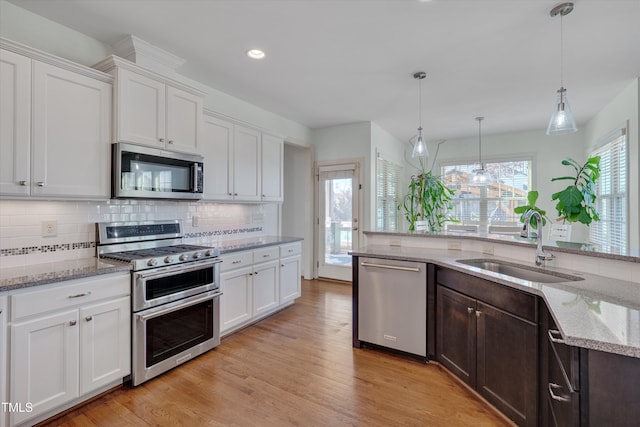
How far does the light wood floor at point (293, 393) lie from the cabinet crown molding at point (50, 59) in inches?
88.6

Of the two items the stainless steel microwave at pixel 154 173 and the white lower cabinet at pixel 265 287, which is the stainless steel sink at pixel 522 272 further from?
the stainless steel microwave at pixel 154 173

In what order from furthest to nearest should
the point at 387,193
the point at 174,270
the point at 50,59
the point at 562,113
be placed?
the point at 387,193
the point at 174,270
the point at 562,113
the point at 50,59

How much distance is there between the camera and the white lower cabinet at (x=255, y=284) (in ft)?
9.86

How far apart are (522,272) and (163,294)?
2705 mm

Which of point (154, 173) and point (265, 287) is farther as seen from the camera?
point (265, 287)

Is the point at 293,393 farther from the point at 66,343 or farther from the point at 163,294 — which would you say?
the point at 66,343

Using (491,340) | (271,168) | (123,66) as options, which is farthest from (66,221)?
(491,340)

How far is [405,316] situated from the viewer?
2.62 meters

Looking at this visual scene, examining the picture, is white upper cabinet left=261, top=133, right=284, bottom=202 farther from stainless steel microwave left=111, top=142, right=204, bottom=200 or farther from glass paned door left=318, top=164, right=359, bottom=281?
glass paned door left=318, top=164, right=359, bottom=281

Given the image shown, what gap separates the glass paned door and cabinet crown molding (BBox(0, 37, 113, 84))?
11.7 ft

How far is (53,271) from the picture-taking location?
6.24 ft

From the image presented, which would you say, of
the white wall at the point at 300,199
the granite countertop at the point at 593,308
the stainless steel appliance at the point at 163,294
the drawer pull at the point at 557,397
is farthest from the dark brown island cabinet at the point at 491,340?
the white wall at the point at 300,199

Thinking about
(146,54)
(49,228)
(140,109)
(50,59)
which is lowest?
(49,228)

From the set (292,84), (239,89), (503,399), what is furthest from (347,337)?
(239,89)
